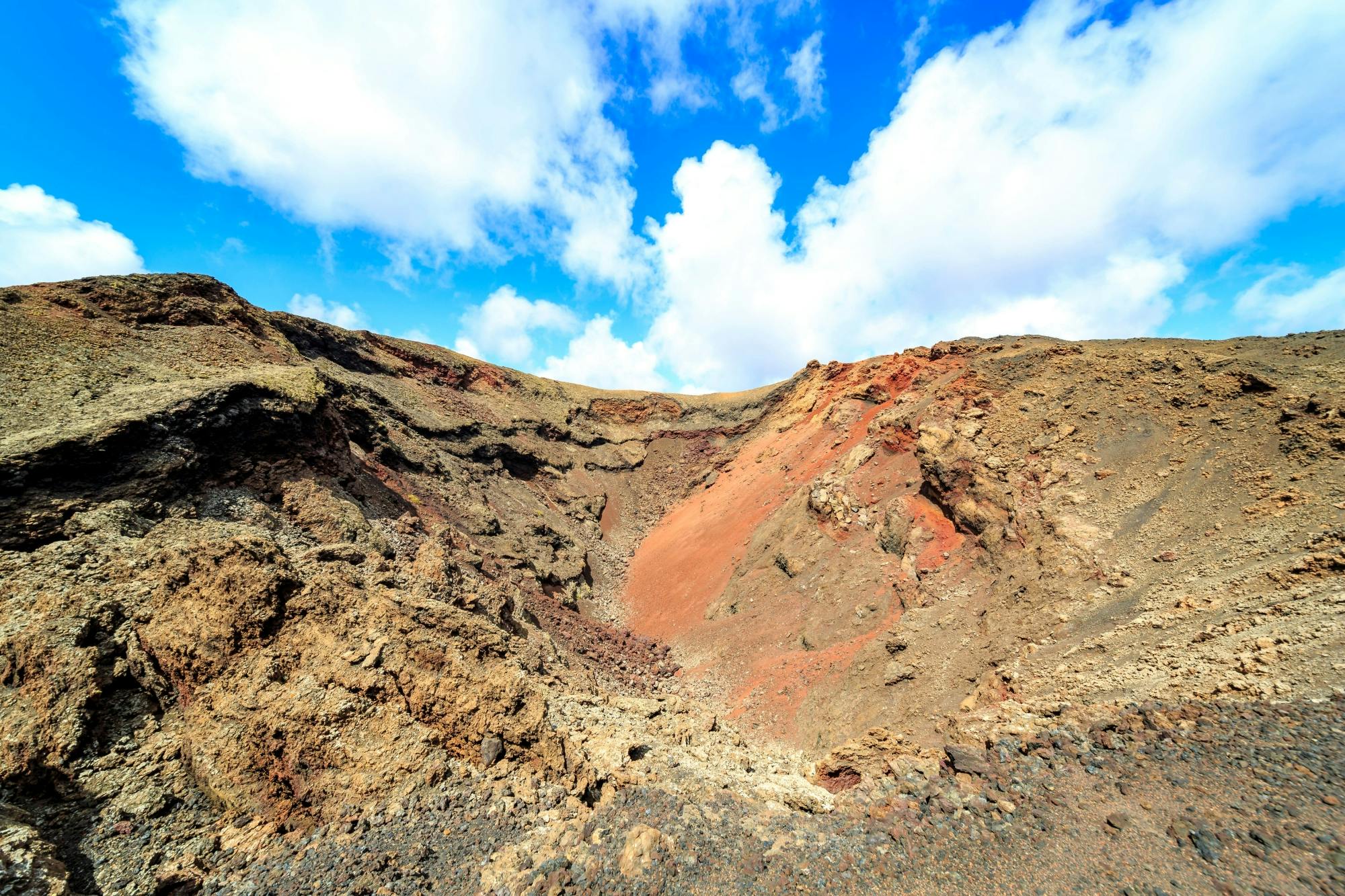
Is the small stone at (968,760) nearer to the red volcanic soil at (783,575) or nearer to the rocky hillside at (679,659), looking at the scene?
the rocky hillside at (679,659)

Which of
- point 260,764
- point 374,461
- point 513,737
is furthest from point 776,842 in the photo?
point 374,461

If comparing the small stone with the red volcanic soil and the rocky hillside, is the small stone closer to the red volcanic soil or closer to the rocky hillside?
the rocky hillside

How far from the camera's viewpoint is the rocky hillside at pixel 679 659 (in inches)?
205

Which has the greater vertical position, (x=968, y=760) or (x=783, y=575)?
(x=783, y=575)

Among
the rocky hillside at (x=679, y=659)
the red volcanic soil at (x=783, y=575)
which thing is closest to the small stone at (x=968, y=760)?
the rocky hillside at (x=679, y=659)

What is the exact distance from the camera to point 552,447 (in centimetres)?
3159

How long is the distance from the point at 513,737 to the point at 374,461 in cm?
1378

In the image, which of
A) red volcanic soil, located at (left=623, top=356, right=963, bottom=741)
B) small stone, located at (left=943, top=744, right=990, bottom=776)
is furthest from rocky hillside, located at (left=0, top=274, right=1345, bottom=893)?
red volcanic soil, located at (left=623, top=356, right=963, bottom=741)

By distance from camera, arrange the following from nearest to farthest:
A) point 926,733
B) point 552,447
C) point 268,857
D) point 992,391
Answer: point 268,857
point 926,733
point 992,391
point 552,447

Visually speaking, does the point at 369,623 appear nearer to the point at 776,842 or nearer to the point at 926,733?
the point at 776,842

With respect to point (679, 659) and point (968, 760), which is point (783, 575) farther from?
point (968, 760)

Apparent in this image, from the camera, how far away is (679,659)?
53.7 feet

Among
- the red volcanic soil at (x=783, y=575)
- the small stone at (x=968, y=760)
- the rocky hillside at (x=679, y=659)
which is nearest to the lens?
the rocky hillside at (x=679, y=659)

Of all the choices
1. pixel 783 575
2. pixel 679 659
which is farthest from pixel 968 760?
pixel 679 659
